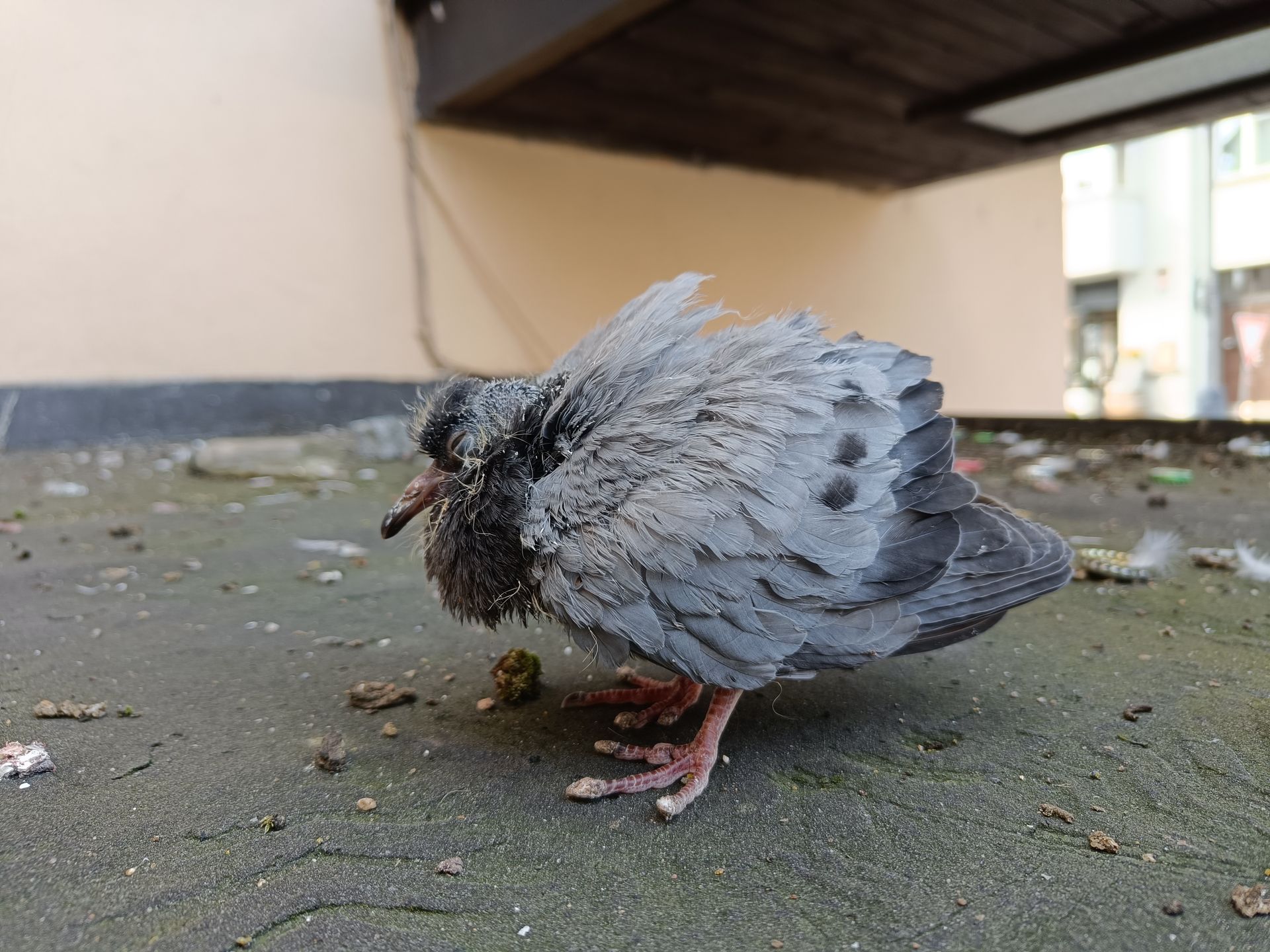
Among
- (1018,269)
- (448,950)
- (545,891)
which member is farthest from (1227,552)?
(1018,269)

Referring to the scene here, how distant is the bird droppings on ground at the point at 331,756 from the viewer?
1693mm

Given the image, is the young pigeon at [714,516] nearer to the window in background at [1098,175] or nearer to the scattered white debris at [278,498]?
the scattered white debris at [278,498]

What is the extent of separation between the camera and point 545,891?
4.42 ft

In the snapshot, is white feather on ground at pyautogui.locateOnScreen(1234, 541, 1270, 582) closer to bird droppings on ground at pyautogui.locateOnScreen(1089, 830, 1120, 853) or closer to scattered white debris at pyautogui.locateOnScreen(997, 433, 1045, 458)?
bird droppings on ground at pyautogui.locateOnScreen(1089, 830, 1120, 853)

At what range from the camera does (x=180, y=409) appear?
6000mm

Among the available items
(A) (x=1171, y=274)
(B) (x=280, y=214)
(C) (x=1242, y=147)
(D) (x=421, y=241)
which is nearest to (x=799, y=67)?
(D) (x=421, y=241)

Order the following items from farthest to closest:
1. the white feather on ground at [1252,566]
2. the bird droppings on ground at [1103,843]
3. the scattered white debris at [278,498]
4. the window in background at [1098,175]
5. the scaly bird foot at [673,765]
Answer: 1. the window in background at [1098,175]
2. the scattered white debris at [278,498]
3. the white feather on ground at [1252,566]
4. the scaly bird foot at [673,765]
5. the bird droppings on ground at [1103,843]

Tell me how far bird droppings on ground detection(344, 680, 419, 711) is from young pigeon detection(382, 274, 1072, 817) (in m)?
0.32

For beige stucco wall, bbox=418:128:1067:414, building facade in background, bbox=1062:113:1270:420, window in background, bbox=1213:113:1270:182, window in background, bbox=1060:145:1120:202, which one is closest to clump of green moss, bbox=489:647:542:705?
beige stucco wall, bbox=418:128:1067:414

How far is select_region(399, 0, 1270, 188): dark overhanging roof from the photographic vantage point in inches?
196

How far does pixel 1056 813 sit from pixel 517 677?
124 centimetres

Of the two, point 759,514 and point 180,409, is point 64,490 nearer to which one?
point 180,409

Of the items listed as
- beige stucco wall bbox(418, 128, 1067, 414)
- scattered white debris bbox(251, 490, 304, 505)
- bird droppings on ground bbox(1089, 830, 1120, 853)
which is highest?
beige stucco wall bbox(418, 128, 1067, 414)

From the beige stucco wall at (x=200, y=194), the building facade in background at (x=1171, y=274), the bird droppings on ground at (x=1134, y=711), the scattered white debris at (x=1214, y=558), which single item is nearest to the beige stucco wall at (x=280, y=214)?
the beige stucco wall at (x=200, y=194)
